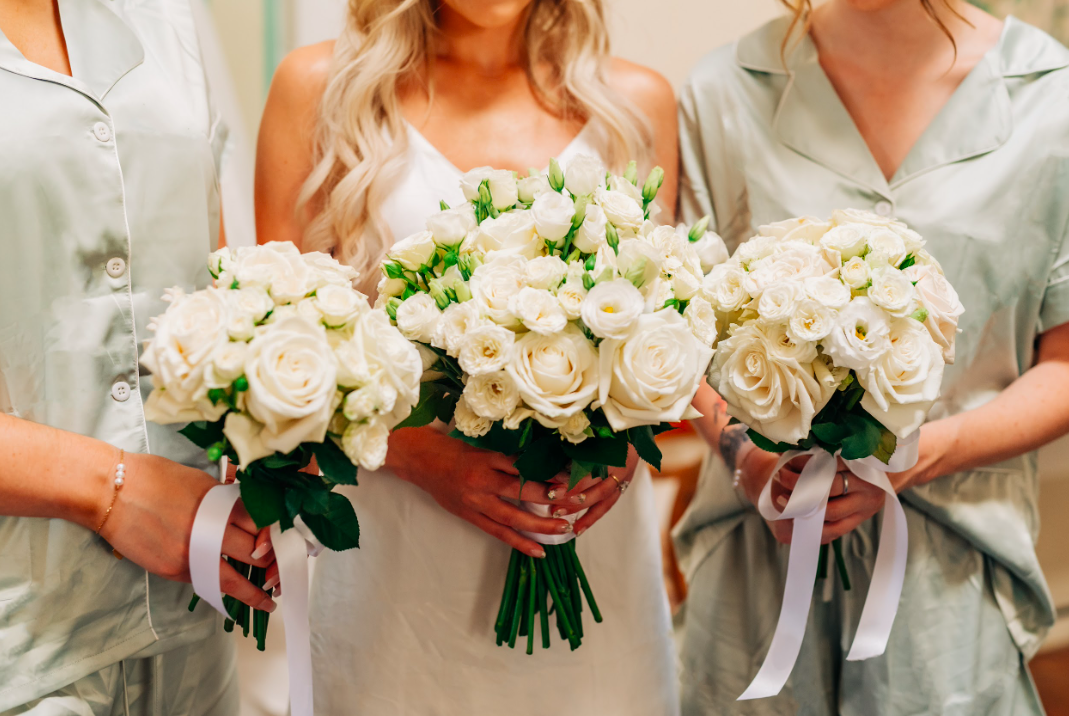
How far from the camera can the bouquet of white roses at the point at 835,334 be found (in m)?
1.02

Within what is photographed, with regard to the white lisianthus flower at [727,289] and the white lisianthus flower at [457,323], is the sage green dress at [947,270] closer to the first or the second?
the white lisianthus flower at [727,289]

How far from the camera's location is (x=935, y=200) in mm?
1426

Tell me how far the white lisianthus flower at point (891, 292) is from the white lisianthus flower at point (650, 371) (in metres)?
0.25

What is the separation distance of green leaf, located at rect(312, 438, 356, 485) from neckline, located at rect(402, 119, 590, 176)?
691mm

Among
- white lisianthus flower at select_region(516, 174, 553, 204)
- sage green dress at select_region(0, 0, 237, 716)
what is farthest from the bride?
white lisianthus flower at select_region(516, 174, 553, 204)

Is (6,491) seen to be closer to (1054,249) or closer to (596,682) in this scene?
(596,682)

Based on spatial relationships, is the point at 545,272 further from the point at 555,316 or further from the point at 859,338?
the point at 859,338

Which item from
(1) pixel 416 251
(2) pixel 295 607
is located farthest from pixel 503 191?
(2) pixel 295 607

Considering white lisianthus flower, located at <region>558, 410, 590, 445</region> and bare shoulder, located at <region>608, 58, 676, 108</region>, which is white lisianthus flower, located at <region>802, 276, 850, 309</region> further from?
bare shoulder, located at <region>608, 58, 676, 108</region>

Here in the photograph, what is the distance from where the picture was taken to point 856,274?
104 cm

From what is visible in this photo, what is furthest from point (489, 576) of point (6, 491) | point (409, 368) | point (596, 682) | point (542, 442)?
point (6, 491)

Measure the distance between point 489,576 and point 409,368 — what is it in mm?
568

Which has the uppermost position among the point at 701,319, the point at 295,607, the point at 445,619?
the point at 701,319

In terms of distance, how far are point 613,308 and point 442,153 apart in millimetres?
700
